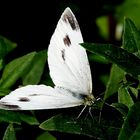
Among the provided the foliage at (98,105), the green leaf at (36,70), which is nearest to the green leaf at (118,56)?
the foliage at (98,105)

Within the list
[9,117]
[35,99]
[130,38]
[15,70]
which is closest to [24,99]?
[35,99]

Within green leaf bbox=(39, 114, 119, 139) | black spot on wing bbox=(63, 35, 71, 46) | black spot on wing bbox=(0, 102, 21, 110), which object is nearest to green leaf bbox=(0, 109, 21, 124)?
black spot on wing bbox=(0, 102, 21, 110)

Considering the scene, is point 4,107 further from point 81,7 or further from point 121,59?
point 81,7

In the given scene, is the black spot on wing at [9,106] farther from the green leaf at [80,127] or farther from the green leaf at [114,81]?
the green leaf at [114,81]

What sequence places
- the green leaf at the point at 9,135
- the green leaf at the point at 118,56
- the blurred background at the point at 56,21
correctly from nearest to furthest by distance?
the green leaf at the point at 118,56 → the green leaf at the point at 9,135 → the blurred background at the point at 56,21

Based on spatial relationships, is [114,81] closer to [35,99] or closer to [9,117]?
[35,99]
